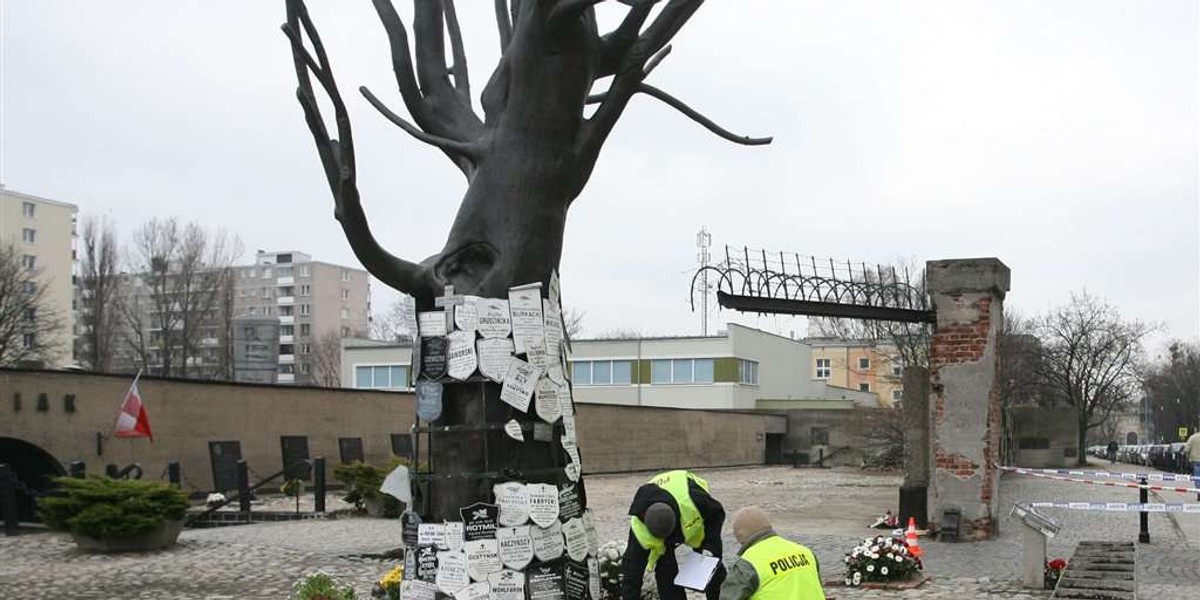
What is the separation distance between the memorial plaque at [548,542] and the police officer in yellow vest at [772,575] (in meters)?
1.37

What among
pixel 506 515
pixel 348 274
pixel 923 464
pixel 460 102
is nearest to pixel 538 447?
pixel 506 515

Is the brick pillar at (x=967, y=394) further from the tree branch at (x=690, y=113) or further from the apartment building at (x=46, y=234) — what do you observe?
the apartment building at (x=46, y=234)

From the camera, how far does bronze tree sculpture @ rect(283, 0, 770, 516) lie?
20.8 ft

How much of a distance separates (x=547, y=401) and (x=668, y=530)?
1.03 metres

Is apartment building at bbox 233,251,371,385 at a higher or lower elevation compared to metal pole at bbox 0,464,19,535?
higher

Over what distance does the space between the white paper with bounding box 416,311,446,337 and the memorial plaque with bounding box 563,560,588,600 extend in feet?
4.75

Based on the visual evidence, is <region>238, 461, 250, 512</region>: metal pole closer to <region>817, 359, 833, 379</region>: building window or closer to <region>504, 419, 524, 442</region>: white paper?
<region>504, 419, 524, 442</region>: white paper

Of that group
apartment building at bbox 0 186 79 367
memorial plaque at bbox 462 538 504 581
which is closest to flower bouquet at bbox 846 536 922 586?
memorial plaque at bbox 462 538 504 581

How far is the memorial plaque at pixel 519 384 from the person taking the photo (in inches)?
251


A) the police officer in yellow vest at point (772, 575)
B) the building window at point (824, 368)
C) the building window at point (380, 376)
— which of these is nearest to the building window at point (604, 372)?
the building window at point (380, 376)

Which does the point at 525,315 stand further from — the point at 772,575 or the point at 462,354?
the point at 772,575

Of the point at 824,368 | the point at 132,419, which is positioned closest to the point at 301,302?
the point at 824,368

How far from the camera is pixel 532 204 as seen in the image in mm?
6664

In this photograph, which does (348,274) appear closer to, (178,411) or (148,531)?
(178,411)
